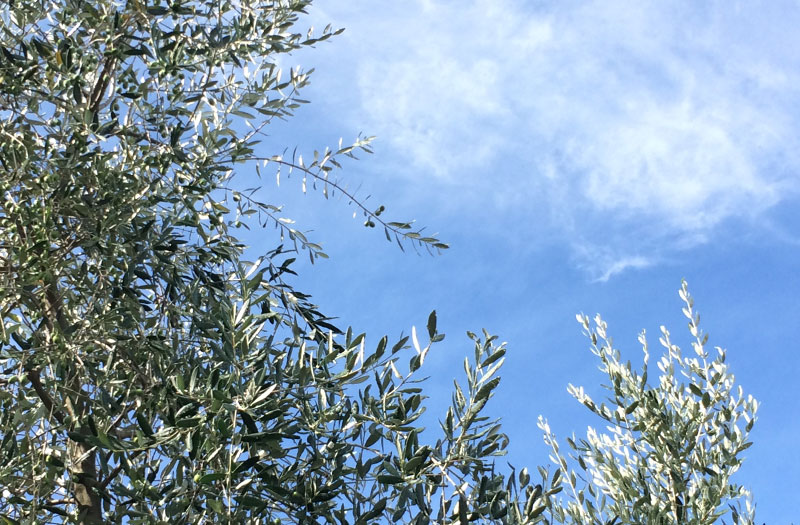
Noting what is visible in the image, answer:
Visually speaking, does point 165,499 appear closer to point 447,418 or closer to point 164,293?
point 447,418

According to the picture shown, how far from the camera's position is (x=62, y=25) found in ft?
18.1

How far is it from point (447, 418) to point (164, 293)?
7.56 ft

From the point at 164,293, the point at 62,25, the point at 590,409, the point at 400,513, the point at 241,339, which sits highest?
the point at 62,25

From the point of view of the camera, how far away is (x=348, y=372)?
133 inches

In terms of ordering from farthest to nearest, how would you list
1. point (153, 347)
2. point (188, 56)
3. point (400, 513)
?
point (188, 56), point (153, 347), point (400, 513)

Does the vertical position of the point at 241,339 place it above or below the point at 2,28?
below

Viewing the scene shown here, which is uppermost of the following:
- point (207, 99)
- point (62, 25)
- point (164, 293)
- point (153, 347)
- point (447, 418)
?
point (62, 25)

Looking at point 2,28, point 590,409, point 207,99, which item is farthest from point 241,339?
point 590,409

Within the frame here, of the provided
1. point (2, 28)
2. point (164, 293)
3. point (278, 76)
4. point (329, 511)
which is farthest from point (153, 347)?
point (2, 28)

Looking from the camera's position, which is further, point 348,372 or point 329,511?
point 329,511

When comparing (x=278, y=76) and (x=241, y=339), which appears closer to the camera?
(x=241, y=339)

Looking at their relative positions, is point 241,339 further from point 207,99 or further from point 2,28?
point 2,28

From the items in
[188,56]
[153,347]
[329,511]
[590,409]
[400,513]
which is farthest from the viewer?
[590,409]

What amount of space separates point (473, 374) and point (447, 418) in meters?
0.22
